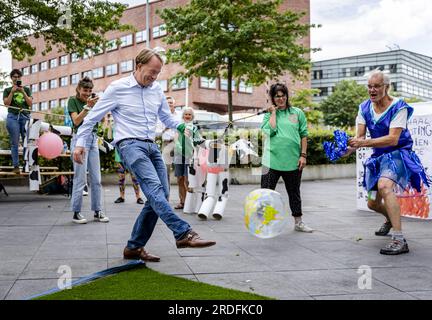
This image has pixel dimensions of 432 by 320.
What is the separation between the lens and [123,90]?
4.66m

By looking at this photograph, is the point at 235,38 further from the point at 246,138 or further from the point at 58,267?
the point at 58,267

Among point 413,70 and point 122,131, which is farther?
point 413,70

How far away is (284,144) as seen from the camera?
6.66 meters

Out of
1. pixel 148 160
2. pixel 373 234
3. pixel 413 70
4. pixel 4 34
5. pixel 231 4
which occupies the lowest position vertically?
pixel 373 234

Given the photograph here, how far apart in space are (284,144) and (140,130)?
8.32 feet

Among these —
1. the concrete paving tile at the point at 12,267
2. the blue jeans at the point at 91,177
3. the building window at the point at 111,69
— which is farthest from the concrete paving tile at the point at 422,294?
the building window at the point at 111,69

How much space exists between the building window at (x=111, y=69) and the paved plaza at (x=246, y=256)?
55.2 m

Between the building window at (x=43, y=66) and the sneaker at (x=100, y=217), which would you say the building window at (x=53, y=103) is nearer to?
the building window at (x=43, y=66)

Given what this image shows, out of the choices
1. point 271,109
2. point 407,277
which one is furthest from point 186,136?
point 407,277

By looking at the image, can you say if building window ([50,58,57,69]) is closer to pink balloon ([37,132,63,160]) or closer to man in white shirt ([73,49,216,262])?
pink balloon ([37,132,63,160])

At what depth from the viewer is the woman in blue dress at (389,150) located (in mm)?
5363
